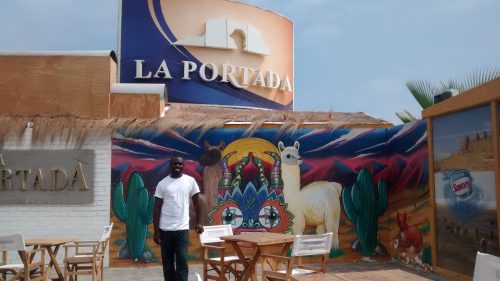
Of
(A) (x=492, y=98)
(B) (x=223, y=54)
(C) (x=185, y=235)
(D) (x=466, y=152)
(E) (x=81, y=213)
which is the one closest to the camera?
(C) (x=185, y=235)

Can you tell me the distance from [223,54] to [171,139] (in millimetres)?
6870

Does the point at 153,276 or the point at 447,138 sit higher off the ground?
the point at 447,138

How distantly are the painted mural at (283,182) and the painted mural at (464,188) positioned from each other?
1.00m

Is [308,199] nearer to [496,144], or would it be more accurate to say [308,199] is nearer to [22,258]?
[496,144]

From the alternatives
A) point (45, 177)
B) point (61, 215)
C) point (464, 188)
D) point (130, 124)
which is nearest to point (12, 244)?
point (61, 215)

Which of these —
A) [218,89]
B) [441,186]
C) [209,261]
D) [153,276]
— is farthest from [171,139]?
[218,89]

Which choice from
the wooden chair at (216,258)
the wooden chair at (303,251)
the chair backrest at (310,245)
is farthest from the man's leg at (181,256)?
the chair backrest at (310,245)

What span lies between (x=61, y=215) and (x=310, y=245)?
5012mm

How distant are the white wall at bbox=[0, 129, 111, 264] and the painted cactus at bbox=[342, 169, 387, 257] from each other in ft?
13.4

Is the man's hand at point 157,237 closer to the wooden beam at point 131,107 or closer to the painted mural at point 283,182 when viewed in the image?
the painted mural at point 283,182

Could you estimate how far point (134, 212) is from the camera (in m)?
8.79

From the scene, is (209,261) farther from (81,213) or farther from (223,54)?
(223,54)

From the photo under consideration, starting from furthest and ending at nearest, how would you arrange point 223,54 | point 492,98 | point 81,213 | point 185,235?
1. point 223,54
2. point 81,213
3. point 492,98
4. point 185,235

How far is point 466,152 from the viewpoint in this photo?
6980 mm
